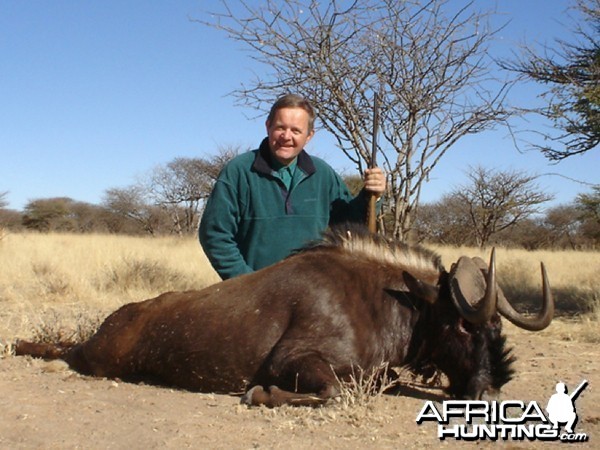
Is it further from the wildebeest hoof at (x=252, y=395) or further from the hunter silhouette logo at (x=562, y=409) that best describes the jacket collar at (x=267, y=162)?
the hunter silhouette logo at (x=562, y=409)

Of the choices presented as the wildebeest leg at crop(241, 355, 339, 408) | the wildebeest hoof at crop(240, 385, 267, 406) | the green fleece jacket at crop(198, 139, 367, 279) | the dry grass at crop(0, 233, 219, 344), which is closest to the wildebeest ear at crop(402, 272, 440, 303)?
the wildebeest leg at crop(241, 355, 339, 408)

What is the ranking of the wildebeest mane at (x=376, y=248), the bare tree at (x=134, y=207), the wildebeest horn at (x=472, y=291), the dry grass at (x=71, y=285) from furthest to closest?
1. the bare tree at (x=134, y=207)
2. the dry grass at (x=71, y=285)
3. the wildebeest mane at (x=376, y=248)
4. the wildebeest horn at (x=472, y=291)

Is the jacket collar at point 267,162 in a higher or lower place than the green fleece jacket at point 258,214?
higher

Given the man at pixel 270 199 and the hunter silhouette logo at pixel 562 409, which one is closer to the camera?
the hunter silhouette logo at pixel 562 409

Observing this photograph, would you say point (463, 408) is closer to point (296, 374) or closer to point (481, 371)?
point (481, 371)

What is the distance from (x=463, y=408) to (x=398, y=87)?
19.4 ft

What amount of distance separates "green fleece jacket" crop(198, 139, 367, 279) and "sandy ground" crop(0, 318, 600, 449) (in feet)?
3.84

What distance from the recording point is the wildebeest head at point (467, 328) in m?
3.88

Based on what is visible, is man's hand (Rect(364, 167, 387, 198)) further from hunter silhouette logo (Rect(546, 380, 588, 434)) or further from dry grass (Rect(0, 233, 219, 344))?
dry grass (Rect(0, 233, 219, 344))

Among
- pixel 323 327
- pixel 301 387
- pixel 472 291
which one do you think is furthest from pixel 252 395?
pixel 472 291

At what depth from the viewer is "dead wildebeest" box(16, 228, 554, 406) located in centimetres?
396

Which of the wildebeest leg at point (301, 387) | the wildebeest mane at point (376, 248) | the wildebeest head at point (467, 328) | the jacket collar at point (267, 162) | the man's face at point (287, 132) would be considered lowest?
the wildebeest leg at point (301, 387)

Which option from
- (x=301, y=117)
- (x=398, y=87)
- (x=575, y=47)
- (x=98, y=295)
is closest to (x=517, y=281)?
(x=575, y=47)

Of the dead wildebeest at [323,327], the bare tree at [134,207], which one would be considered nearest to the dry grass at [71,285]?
the dead wildebeest at [323,327]
